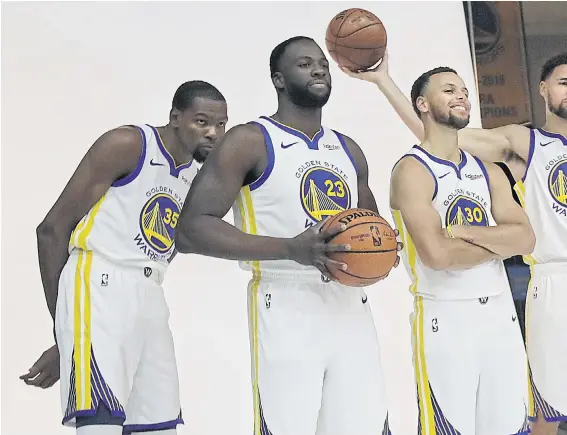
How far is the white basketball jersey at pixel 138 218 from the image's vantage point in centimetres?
353

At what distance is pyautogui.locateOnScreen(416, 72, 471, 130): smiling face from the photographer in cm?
380

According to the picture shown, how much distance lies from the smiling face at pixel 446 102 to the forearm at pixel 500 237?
0.54 metres

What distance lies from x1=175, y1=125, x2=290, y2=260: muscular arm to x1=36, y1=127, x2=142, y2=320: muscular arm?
0.57m

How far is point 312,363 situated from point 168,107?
3.13 meters

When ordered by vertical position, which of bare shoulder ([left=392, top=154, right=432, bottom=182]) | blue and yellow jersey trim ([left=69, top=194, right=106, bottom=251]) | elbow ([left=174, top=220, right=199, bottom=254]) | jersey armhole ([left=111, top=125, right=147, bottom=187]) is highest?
jersey armhole ([left=111, top=125, right=147, bottom=187])

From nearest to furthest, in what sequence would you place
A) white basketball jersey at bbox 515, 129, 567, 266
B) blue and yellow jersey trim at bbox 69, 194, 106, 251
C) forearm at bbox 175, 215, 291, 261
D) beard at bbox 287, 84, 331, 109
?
forearm at bbox 175, 215, 291, 261 < beard at bbox 287, 84, 331, 109 < blue and yellow jersey trim at bbox 69, 194, 106, 251 < white basketball jersey at bbox 515, 129, 567, 266

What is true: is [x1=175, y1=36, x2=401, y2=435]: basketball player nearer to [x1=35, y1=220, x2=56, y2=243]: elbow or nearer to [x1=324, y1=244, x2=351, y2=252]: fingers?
[x1=324, y1=244, x2=351, y2=252]: fingers

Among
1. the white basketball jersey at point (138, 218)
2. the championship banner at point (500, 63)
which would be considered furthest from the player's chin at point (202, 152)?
the championship banner at point (500, 63)

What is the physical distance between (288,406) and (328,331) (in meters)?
0.30

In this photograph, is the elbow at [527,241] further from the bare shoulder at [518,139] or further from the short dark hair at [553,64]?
the short dark hair at [553,64]

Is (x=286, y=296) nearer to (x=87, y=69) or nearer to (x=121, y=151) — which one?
(x=121, y=151)

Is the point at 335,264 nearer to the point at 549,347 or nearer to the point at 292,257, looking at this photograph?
the point at 292,257

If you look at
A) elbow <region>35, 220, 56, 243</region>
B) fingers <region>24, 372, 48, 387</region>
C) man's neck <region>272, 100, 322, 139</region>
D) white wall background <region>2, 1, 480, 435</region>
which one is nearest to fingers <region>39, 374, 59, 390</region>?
fingers <region>24, 372, 48, 387</region>

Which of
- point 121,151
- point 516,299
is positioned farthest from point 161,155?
point 516,299
